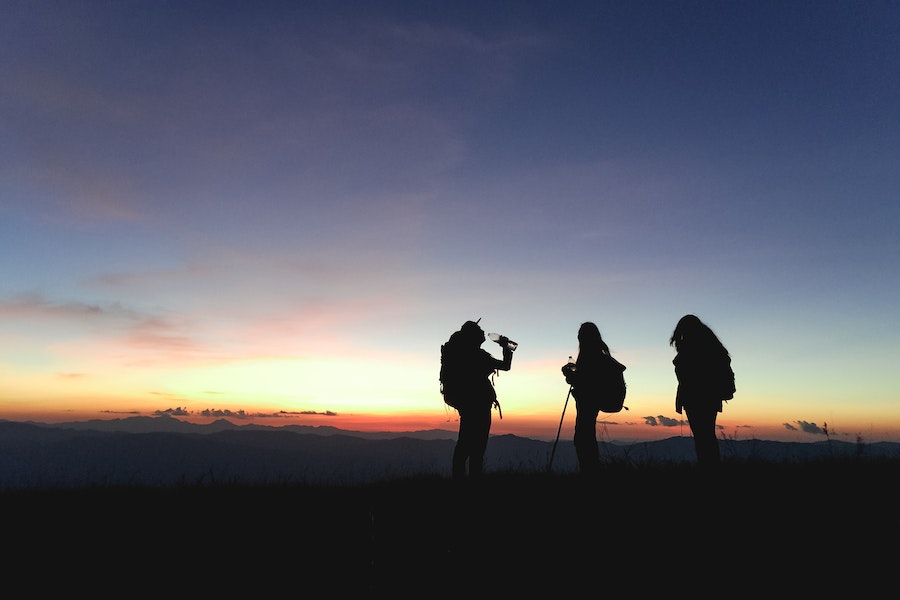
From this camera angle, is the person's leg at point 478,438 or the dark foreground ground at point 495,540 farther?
the person's leg at point 478,438

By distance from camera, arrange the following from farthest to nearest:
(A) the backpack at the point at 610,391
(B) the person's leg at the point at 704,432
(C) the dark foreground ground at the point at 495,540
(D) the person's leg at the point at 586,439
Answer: (A) the backpack at the point at 610,391, (D) the person's leg at the point at 586,439, (B) the person's leg at the point at 704,432, (C) the dark foreground ground at the point at 495,540

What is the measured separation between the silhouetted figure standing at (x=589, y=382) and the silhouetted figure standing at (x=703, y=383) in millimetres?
973

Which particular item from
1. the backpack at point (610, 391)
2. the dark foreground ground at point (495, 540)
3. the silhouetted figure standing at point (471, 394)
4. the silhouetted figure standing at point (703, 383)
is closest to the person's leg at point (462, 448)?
the silhouetted figure standing at point (471, 394)

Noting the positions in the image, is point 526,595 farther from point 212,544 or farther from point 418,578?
point 212,544

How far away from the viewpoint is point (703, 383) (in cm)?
764

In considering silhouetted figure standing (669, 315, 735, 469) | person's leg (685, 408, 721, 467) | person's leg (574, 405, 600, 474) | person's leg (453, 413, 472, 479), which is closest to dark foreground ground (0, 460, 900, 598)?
person's leg (685, 408, 721, 467)

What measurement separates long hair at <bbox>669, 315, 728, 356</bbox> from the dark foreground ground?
197 cm

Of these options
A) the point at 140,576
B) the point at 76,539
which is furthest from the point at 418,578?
the point at 76,539

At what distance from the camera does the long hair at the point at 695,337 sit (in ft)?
25.5

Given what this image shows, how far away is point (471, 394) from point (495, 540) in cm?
399

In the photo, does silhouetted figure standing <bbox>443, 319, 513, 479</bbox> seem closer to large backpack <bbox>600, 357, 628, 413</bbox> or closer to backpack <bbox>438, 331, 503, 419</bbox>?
backpack <bbox>438, 331, 503, 419</bbox>

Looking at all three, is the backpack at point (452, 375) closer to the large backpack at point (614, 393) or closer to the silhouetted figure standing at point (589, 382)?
the silhouetted figure standing at point (589, 382)

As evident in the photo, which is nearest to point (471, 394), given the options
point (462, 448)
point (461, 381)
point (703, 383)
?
point (461, 381)

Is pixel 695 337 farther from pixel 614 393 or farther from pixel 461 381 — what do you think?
pixel 461 381
